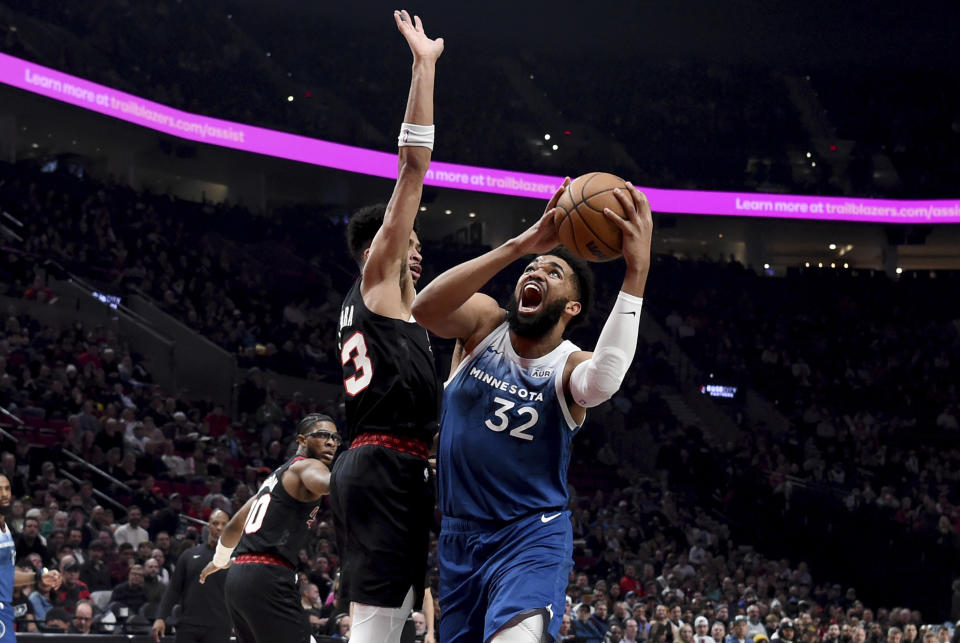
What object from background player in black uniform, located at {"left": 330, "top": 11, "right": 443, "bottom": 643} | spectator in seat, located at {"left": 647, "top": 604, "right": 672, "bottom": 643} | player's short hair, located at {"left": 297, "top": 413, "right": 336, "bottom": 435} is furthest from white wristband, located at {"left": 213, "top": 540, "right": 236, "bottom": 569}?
spectator in seat, located at {"left": 647, "top": 604, "right": 672, "bottom": 643}

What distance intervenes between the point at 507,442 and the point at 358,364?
29.8 inches

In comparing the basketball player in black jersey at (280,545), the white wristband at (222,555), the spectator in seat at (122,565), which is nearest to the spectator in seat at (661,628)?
the spectator in seat at (122,565)

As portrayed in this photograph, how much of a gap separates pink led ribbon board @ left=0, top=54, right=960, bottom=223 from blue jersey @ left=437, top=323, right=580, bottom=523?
18878 mm

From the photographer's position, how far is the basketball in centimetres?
404

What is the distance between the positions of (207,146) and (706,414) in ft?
44.4

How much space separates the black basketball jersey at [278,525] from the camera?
6.40 meters

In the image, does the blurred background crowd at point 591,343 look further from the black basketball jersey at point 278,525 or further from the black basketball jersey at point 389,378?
the black basketball jersey at point 389,378

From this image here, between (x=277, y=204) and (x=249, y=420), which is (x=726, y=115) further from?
(x=249, y=420)

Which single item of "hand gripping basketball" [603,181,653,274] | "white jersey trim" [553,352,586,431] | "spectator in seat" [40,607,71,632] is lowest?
"spectator in seat" [40,607,71,632]

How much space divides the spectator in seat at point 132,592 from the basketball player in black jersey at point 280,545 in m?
4.87

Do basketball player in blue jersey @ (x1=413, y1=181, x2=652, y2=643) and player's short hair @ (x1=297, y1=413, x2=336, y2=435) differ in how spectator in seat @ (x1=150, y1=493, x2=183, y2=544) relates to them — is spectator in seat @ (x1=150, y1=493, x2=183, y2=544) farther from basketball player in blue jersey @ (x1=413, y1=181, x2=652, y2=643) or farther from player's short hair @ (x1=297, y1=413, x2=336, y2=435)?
basketball player in blue jersey @ (x1=413, y1=181, x2=652, y2=643)

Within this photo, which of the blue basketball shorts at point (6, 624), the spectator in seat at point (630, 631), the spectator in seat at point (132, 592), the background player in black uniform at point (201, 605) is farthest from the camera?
the spectator in seat at point (630, 631)

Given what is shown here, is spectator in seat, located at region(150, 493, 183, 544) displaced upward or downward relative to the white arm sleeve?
downward

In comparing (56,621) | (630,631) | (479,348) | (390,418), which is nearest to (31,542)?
(56,621)
